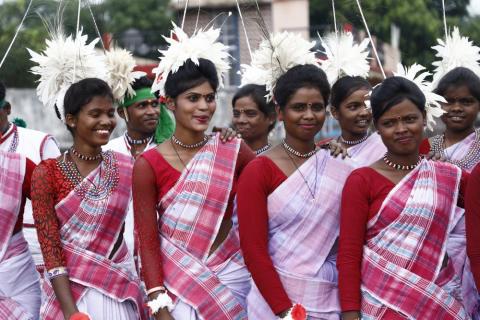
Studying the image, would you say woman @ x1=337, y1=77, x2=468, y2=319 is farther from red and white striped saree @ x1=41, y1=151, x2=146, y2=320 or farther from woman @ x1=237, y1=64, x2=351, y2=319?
red and white striped saree @ x1=41, y1=151, x2=146, y2=320

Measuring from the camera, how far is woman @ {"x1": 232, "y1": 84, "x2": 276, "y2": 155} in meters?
6.74

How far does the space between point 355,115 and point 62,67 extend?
195cm

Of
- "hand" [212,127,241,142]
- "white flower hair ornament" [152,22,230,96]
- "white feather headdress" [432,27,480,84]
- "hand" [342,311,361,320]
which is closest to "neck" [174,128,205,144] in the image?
"hand" [212,127,241,142]

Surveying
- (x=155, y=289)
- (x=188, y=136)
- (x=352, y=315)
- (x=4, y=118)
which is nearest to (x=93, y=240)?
(x=155, y=289)

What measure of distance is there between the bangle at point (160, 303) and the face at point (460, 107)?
7.08ft

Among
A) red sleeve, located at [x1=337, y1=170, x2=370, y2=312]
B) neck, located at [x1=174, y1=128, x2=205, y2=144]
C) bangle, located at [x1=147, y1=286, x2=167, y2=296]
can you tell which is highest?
neck, located at [x1=174, y1=128, x2=205, y2=144]

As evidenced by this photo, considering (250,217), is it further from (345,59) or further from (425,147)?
(345,59)

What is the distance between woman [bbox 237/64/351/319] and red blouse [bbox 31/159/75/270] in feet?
3.14

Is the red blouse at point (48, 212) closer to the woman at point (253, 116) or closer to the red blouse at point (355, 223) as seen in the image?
the red blouse at point (355, 223)

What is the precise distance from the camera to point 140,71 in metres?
6.21

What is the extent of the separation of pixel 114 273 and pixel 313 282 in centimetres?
106

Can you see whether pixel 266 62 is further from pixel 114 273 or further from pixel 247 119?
pixel 247 119

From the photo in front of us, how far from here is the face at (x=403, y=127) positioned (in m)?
4.53

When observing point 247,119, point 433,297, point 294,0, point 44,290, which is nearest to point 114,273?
point 44,290
